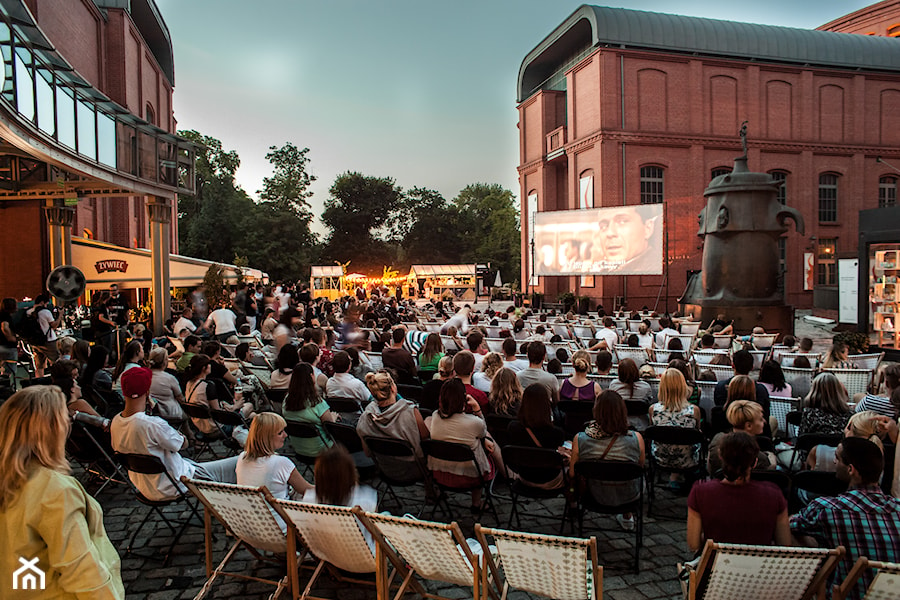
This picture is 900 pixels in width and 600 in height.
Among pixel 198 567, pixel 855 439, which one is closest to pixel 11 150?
pixel 198 567

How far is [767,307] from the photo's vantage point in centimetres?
1594

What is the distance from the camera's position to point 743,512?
3.02m

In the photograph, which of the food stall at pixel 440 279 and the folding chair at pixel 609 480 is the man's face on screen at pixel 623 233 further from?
the food stall at pixel 440 279

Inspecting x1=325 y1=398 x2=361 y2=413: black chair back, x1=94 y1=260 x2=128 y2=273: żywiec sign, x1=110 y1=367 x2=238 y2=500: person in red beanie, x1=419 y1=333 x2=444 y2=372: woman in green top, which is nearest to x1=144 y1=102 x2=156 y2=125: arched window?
x1=94 y1=260 x2=128 y2=273: żywiec sign

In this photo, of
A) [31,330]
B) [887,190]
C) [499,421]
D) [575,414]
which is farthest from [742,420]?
[887,190]

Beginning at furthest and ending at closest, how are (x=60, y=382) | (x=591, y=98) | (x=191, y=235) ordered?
(x=191, y=235) → (x=591, y=98) → (x=60, y=382)

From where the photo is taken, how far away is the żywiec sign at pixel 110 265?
704 inches

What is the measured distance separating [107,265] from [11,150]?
6315 millimetres

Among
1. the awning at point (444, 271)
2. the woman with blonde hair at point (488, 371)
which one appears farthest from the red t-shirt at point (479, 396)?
the awning at point (444, 271)

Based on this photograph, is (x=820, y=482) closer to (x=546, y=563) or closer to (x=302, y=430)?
(x=546, y=563)

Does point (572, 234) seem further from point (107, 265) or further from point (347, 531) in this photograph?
point (347, 531)

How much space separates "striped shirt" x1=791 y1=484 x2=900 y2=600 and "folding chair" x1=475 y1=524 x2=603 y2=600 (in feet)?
3.85

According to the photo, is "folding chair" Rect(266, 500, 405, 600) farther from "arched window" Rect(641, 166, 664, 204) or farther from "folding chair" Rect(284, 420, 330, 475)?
"arched window" Rect(641, 166, 664, 204)

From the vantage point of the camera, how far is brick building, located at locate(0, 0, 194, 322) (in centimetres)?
1012
